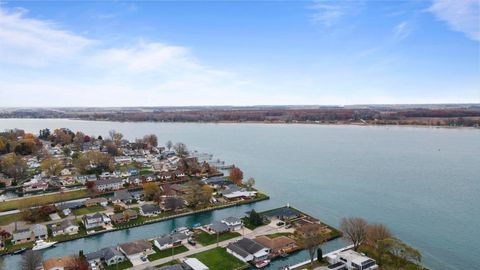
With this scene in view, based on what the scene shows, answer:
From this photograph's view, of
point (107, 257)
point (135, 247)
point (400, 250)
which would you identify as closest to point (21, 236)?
point (107, 257)

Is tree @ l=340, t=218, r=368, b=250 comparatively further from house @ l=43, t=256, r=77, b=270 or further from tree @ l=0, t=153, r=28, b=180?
tree @ l=0, t=153, r=28, b=180

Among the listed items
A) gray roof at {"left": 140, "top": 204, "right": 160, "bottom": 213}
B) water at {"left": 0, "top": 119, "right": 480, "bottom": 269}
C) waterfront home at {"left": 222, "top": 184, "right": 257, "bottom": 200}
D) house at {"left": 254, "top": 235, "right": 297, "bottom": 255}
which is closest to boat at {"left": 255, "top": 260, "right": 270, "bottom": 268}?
water at {"left": 0, "top": 119, "right": 480, "bottom": 269}

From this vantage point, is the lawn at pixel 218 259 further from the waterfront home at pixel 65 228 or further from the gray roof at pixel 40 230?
the gray roof at pixel 40 230

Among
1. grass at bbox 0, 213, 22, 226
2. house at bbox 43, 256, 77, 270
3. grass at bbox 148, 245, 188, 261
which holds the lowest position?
grass at bbox 0, 213, 22, 226

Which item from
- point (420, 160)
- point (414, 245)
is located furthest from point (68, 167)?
point (420, 160)

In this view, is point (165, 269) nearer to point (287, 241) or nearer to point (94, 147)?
point (287, 241)

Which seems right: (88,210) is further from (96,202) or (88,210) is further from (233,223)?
(233,223)
